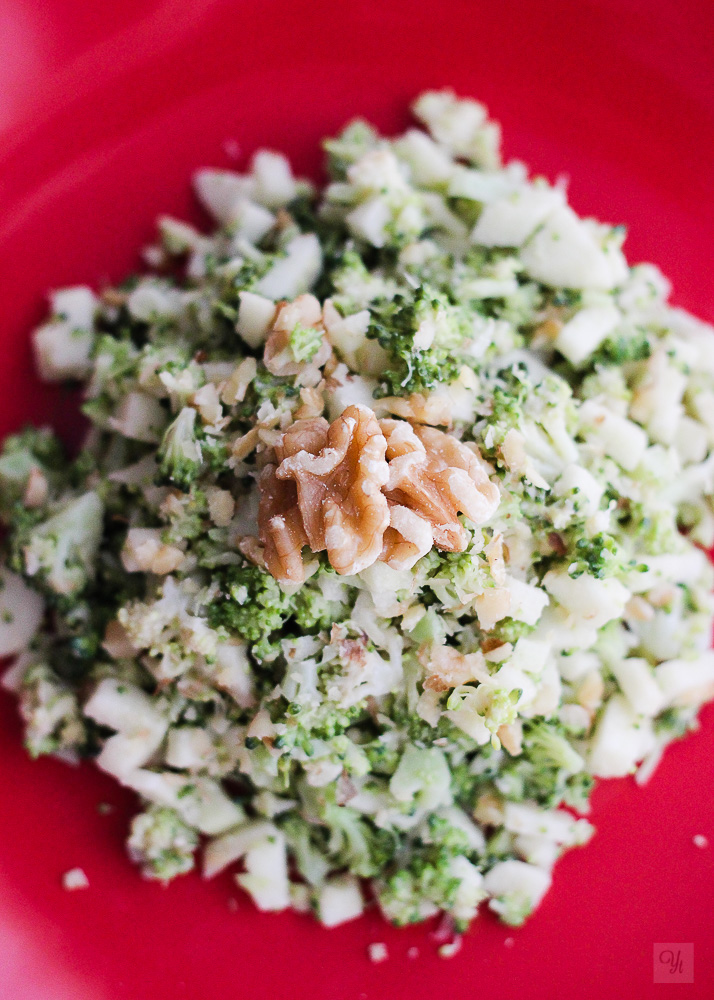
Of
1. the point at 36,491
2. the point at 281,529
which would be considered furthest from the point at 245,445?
the point at 36,491

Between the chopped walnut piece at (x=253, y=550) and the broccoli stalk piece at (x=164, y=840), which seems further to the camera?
the broccoli stalk piece at (x=164, y=840)

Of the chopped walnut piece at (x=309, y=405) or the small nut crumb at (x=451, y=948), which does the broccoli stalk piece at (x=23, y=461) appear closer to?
the chopped walnut piece at (x=309, y=405)

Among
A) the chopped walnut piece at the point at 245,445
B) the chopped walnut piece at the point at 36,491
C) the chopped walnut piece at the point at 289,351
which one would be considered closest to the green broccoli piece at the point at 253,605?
the chopped walnut piece at the point at 245,445

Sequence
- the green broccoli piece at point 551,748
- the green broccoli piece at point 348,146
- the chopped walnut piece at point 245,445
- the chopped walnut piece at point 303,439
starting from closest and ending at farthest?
1. the chopped walnut piece at point 303,439
2. the chopped walnut piece at point 245,445
3. the green broccoli piece at point 551,748
4. the green broccoli piece at point 348,146

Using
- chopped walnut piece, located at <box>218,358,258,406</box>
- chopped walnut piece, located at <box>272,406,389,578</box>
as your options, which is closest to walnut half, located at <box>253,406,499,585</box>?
chopped walnut piece, located at <box>272,406,389,578</box>

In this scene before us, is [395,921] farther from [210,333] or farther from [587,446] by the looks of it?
[210,333]

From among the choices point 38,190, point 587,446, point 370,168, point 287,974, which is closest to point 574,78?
point 370,168

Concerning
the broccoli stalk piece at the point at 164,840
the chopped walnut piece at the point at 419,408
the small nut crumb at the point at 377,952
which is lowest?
the small nut crumb at the point at 377,952

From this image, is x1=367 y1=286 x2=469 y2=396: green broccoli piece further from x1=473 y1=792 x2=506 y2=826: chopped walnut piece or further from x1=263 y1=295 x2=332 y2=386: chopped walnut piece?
x1=473 y1=792 x2=506 y2=826: chopped walnut piece
